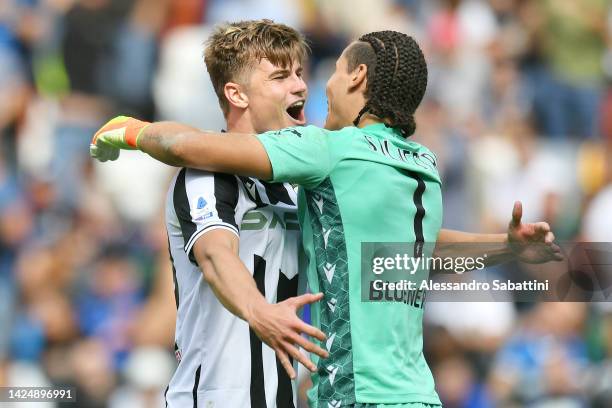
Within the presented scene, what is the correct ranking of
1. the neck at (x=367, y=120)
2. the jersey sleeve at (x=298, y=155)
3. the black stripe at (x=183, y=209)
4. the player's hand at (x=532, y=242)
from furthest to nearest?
the player's hand at (x=532, y=242)
the neck at (x=367, y=120)
the black stripe at (x=183, y=209)
the jersey sleeve at (x=298, y=155)

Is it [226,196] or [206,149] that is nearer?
[206,149]

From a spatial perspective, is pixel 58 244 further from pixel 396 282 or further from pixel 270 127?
pixel 396 282

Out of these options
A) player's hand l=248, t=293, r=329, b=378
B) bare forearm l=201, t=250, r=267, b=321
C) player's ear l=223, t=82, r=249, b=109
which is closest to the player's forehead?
player's ear l=223, t=82, r=249, b=109

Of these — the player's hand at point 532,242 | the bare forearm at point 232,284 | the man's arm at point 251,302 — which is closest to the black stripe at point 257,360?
the man's arm at point 251,302

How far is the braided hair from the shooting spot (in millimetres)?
4395

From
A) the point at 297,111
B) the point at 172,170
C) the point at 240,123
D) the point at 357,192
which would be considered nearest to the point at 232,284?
the point at 357,192

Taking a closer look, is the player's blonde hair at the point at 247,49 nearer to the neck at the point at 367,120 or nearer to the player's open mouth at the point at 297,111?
the player's open mouth at the point at 297,111

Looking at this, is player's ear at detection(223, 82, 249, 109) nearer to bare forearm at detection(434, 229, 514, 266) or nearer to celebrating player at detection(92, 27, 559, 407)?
celebrating player at detection(92, 27, 559, 407)

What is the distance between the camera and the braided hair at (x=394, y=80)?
439cm

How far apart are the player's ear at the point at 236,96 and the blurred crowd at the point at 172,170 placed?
11.9 feet

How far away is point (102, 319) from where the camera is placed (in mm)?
9227

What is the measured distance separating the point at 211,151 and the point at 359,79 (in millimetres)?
745

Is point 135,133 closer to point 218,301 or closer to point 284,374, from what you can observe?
point 218,301

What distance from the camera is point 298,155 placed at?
4125 mm
